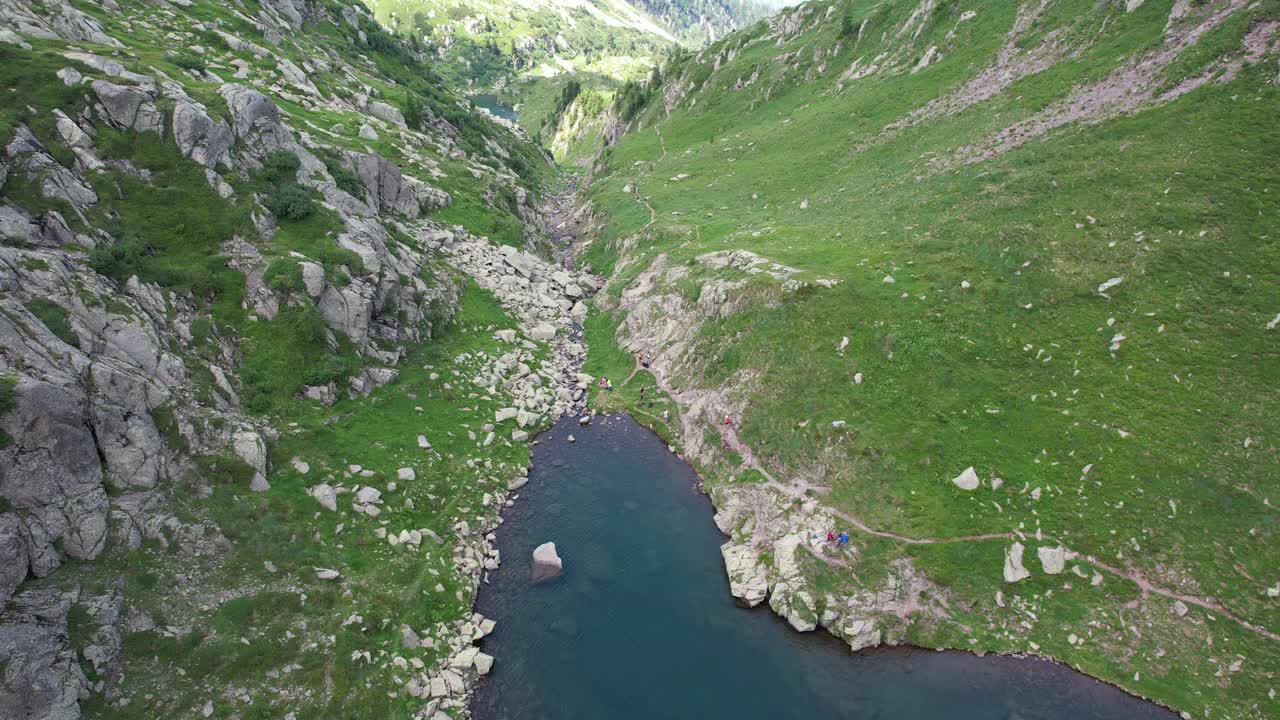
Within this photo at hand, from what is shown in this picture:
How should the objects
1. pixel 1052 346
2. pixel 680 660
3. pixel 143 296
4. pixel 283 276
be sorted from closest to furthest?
pixel 680 660, pixel 143 296, pixel 283 276, pixel 1052 346

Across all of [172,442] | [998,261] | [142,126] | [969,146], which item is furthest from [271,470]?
[969,146]

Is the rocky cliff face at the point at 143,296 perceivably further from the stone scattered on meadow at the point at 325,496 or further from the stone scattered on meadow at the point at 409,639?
the stone scattered on meadow at the point at 409,639

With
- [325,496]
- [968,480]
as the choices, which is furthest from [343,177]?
[968,480]

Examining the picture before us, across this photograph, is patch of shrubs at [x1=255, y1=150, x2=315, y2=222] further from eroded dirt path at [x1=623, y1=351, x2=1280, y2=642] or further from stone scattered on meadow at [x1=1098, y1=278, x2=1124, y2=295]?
stone scattered on meadow at [x1=1098, y1=278, x2=1124, y2=295]

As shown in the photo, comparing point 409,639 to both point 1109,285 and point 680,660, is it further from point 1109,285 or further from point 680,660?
point 1109,285

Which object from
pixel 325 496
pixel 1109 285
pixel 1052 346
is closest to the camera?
pixel 325 496
